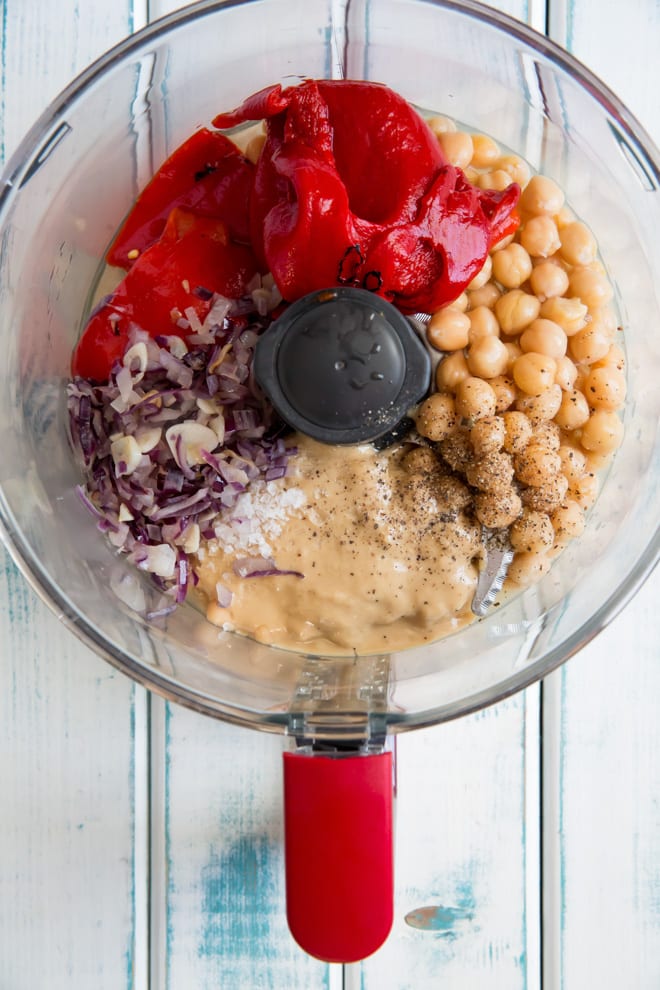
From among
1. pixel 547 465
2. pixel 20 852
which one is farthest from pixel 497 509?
pixel 20 852

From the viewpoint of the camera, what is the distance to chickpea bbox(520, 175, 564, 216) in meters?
0.99

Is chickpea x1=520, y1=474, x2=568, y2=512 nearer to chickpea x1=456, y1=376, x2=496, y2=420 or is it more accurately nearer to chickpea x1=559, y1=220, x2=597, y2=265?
chickpea x1=456, y1=376, x2=496, y2=420

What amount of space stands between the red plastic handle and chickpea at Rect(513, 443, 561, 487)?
32cm

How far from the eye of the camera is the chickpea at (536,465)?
92cm

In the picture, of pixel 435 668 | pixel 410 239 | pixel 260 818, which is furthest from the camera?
pixel 260 818

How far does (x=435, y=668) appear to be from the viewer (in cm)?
101

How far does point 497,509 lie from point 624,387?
22 cm

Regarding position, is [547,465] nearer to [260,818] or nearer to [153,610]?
[153,610]

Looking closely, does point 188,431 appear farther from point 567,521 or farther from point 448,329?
point 567,521

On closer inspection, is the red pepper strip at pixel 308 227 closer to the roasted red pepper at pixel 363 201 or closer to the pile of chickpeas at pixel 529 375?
the roasted red pepper at pixel 363 201

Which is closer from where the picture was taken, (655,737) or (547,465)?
(547,465)

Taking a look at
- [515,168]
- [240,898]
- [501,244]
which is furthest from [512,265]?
[240,898]

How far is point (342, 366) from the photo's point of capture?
0.89 meters

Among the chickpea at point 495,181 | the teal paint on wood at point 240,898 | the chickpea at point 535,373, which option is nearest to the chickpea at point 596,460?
→ the chickpea at point 535,373
